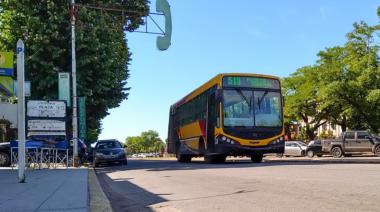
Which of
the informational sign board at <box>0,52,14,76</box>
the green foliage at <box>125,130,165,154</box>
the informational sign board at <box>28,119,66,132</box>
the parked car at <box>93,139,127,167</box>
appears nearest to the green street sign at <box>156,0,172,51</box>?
the informational sign board at <box>28,119,66,132</box>

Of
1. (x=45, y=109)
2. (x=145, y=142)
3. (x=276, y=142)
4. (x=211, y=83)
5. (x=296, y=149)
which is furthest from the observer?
(x=145, y=142)

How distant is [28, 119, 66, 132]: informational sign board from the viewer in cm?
2397

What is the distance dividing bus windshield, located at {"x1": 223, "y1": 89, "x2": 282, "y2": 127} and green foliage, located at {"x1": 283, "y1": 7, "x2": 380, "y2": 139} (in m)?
24.0

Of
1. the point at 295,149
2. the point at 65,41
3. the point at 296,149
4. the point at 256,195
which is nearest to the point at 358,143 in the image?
the point at 296,149

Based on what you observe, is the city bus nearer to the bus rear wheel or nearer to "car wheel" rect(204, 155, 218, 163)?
"car wheel" rect(204, 155, 218, 163)

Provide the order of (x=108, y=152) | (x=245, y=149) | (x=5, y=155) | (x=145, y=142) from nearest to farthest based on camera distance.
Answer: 1. (x=245, y=149)
2. (x=5, y=155)
3. (x=108, y=152)
4. (x=145, y=142)

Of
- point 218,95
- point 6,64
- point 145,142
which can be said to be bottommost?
point 145,142

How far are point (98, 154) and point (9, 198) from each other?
745 inches

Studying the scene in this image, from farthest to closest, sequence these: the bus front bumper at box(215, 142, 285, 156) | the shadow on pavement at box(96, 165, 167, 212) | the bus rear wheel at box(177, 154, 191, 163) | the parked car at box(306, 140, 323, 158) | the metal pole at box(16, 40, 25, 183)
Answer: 1. the parked car at box(306, 140, 323, 158)
2. the bus rear wheel at box(177, 154, 191, 163)
3. the bus front bumper at box(215, 142, 285, 156)
4. the metal pole at box(16, 40, 25, 183)
5. the shadow on pavement at box(96, 165, 167, 212)

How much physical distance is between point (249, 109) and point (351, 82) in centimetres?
2662

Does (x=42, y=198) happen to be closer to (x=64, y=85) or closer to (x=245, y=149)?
(x=245, y=149)

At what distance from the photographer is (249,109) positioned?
22125mm

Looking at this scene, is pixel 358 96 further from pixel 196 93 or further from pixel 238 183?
pixel 238 183

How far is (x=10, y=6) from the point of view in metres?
27.0
